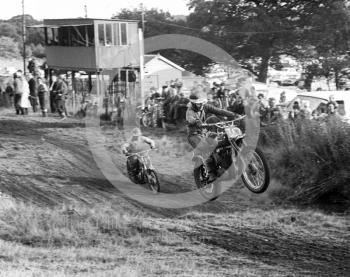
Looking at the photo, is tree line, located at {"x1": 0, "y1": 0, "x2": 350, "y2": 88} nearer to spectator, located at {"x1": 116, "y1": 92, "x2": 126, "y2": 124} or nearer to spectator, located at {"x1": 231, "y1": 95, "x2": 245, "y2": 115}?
spectator, located at {"x1": 116, "y1": 92, "x2": 126, "y2": 124}

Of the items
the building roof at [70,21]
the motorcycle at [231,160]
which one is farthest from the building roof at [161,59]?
the motorcycle at [231,160]

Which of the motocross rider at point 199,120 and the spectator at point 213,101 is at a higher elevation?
the spectator at point 213,101

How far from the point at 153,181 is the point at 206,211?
1577mm

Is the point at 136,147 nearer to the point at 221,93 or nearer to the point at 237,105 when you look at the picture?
the point at 237,105

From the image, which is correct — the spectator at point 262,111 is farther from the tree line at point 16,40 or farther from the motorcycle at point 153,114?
the tree line at point 16,40

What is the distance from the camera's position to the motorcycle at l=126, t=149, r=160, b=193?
11156 millimetres

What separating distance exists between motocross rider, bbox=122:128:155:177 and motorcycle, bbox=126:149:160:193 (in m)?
0.04

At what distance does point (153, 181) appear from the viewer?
11.2m

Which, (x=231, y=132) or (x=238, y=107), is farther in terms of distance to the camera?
(x=238, y=107)

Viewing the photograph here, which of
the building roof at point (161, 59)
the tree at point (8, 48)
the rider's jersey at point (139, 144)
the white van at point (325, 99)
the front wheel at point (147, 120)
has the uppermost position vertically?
the tree at point (8, 48)

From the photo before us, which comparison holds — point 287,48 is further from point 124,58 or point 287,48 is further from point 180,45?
point 124,58

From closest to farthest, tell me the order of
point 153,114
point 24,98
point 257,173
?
1. point 257,173
2. point 153,114
3. point 24,98

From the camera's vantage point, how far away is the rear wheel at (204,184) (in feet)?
32.6

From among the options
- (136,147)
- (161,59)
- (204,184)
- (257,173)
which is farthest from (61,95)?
(161,59)
